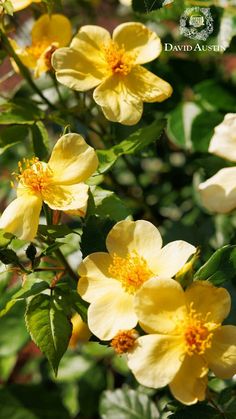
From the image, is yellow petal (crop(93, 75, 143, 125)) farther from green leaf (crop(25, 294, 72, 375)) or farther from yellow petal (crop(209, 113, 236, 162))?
green leaf (crop(25, 294, 72, 375))

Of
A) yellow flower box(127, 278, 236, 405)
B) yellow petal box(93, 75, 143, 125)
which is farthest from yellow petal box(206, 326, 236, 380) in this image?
yellow petal box(93, 75, 143, 125)

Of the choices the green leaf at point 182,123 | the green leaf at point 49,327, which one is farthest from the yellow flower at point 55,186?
the green leaf at point 182,123

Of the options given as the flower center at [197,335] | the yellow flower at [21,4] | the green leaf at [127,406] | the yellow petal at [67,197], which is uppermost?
the yellow flower at [21,4]

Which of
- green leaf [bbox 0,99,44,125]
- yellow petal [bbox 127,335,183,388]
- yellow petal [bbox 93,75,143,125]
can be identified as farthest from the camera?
green leaf [bbox 0,99,44,125]

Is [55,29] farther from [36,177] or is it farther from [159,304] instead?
[159,304]

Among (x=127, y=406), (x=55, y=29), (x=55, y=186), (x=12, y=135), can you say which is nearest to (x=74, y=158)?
(x=55, y=186)

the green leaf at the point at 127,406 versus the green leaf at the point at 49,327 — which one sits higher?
the green leaf at the point at 49,327

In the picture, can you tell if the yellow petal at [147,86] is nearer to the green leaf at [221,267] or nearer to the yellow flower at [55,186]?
the yellow flower at [55,186]
